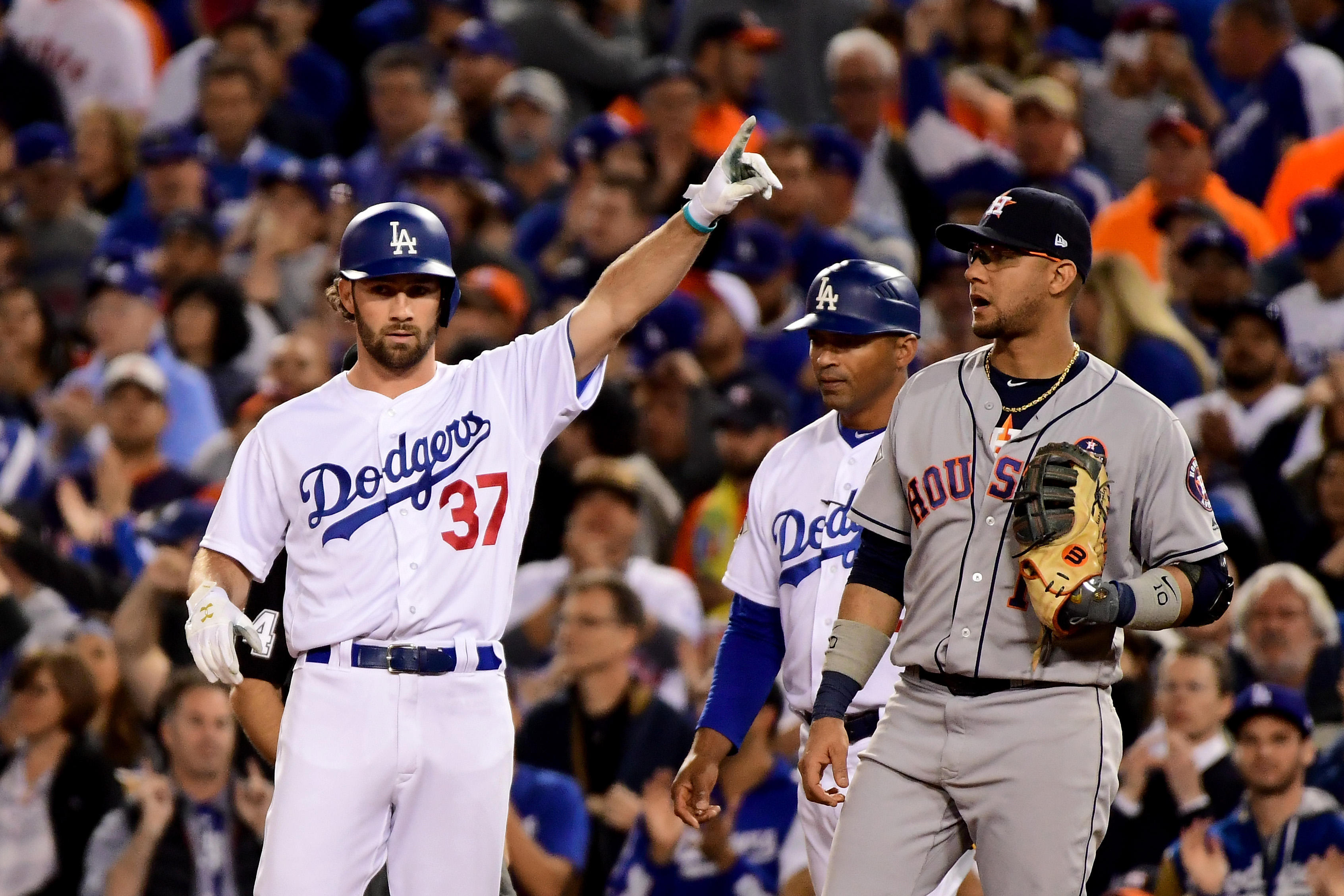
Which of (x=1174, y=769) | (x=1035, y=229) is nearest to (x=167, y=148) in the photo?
(x=1174, y=769)

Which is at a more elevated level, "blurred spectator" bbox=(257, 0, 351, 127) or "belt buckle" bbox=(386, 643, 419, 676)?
"blurred spectator" bbox=(257, 0, 351, 127)

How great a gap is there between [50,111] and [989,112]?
236 inches

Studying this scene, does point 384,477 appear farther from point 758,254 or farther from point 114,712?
point 758,254

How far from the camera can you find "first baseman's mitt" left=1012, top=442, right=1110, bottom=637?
4043mm

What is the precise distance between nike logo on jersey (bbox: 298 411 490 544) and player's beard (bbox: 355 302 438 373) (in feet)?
0.56

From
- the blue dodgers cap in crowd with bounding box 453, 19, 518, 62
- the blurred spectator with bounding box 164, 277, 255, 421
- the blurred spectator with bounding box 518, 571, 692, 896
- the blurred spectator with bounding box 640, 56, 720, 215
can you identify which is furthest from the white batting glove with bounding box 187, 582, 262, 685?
the blue dodgers cap in crowd with bounding box 453, 19, 518, 62

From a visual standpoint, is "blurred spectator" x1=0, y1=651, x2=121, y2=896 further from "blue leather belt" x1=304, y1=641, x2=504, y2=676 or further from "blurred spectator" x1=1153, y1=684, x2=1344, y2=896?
"blurred spectator" x1=1153, y1=684, x2=1344, y2=896

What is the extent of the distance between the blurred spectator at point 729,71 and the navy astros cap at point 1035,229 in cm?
692

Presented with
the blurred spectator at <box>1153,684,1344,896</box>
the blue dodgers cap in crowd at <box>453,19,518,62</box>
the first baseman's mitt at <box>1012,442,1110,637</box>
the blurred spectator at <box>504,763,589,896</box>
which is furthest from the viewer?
the blue dodgers cap in crowd at <box>453,19,518,62</box>

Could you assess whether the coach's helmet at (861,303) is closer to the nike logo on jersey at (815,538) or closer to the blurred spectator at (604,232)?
the nike logo on jersey at (815,538)

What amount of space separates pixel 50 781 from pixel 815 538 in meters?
4.21

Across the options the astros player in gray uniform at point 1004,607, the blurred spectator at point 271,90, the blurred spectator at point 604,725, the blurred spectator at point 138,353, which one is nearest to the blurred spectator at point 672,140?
the blurred spectator at point 271,90

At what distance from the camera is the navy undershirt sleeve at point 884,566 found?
14.9 feet

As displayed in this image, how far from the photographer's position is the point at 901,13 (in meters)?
11.8
